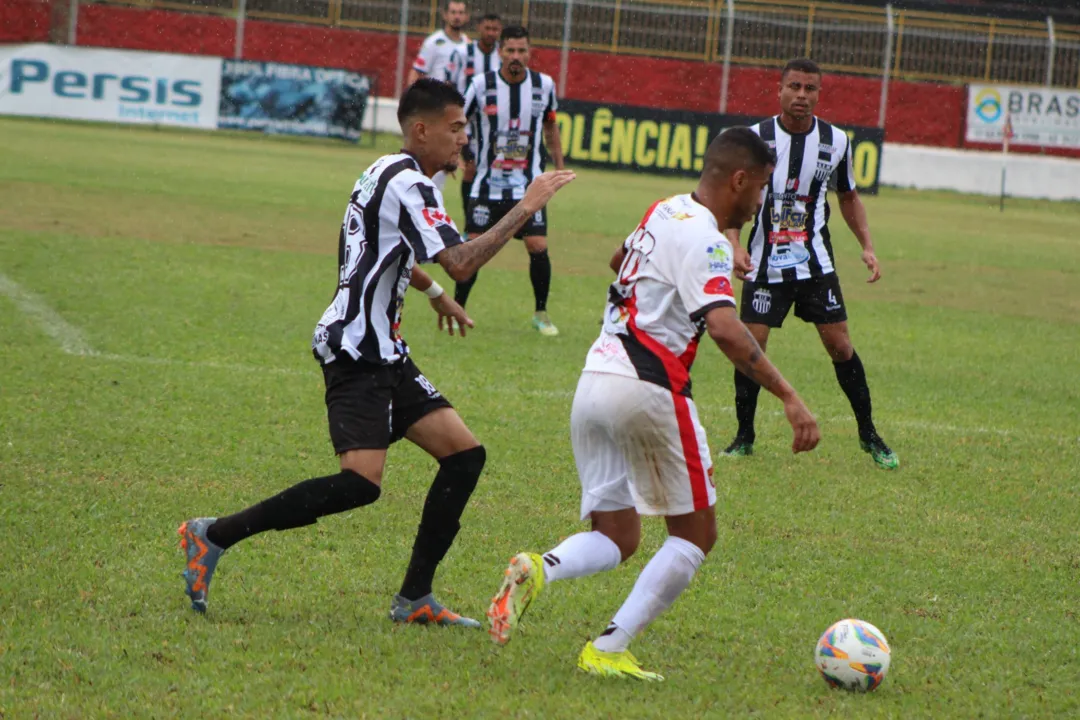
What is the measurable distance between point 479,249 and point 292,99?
2579 cm

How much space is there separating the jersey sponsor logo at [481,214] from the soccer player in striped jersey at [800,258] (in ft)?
14.2

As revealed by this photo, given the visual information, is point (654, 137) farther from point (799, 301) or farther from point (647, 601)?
point (647, 601)

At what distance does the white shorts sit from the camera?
4.23 metres

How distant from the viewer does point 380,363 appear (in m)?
4.64

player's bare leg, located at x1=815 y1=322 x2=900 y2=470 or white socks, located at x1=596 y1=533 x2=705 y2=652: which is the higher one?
player's bare leg, located at x1=815 y1=322 x2=900 y2=470

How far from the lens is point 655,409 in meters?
4.22

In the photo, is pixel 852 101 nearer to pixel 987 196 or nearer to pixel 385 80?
pixel 987 196

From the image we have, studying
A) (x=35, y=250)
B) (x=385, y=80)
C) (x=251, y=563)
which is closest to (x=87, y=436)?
(x=251, y=563)

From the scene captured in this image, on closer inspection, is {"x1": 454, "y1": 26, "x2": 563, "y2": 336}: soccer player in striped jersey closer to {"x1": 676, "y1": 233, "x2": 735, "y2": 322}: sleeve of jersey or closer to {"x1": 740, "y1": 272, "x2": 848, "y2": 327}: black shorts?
{"x1": 740, "y1": 272, "x2": 848, "y2": 327}: black shorts

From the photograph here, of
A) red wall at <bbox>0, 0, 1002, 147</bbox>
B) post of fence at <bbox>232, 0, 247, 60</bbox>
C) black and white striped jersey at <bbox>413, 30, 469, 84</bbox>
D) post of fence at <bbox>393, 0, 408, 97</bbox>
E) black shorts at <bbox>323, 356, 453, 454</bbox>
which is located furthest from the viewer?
red wall at <bbox>0, 0, 1002, 147</bbox>

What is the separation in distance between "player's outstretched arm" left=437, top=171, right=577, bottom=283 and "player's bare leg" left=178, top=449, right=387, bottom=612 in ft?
2.23

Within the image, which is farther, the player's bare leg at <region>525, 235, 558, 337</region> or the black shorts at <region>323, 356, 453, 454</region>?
the player's bare leg at <region>525, 235, 558, 337</region>

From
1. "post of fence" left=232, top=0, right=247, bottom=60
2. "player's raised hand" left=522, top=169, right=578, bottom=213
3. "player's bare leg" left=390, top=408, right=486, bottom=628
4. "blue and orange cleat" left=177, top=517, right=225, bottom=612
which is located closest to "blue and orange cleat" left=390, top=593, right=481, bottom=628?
"player's bare leg" left=390, top=408, right=486, bottom=628

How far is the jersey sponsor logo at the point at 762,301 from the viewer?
7688 millimetres
